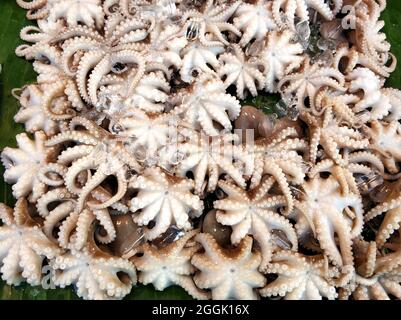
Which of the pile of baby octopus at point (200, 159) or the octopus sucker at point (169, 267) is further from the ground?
the pile of baby octopus at point (200, 159)

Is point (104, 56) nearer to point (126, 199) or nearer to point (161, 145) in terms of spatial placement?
point (161, 145)

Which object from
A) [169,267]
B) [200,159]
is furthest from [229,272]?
[200,159]

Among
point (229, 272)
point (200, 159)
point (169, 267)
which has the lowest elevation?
point (169, 267)

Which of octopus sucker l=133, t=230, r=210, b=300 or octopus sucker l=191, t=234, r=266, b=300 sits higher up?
octopus sucker l=191, t=234, r=266, b=300

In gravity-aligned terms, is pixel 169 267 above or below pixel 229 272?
below

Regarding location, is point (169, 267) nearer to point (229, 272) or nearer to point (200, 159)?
point (229, 272)

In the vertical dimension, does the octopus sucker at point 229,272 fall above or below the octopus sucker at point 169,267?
above

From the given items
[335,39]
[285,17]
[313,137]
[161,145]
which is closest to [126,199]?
[161,145]

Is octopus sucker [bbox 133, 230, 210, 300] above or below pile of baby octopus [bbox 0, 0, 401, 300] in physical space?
below
